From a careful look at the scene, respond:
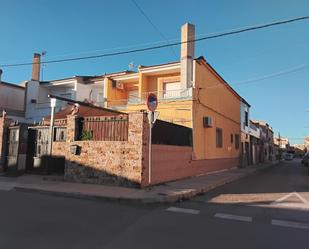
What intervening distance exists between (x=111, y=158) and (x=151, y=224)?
5954 millimetres

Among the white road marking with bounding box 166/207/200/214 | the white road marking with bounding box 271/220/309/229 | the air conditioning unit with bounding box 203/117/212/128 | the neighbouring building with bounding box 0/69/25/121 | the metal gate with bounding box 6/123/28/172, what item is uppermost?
the neighbouring building with bounding box 0/69/25/121

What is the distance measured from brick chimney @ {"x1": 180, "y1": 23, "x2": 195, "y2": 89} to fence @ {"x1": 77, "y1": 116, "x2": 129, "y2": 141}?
24.2ft

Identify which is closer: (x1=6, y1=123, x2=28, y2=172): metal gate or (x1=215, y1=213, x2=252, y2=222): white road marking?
(x1=215, y1=213, x2=252, y2=222): white road marking

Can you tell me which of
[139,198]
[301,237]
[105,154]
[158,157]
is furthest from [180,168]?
[301,237]

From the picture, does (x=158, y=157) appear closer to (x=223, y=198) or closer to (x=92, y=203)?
(x=223, y=198)

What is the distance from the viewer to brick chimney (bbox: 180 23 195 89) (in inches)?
773

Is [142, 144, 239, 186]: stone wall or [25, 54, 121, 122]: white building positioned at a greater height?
[25, 54, 121, 122]: white building

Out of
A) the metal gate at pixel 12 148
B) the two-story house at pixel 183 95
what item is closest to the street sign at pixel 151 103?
the two-story house at pixel 183 95

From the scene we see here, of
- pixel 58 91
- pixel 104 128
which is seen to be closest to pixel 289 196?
pixel 104 128

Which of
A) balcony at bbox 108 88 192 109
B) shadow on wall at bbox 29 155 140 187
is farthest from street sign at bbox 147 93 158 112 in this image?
balcony at bbox 108 88 192 109

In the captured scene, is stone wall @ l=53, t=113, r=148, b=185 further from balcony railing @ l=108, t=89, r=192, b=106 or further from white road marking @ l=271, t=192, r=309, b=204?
balcony railing @ l=108, t=89, r=192, b=106

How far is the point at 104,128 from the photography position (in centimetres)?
1368

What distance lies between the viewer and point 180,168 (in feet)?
52.3

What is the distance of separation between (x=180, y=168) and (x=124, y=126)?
→ 14.1 feet
